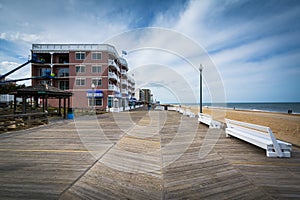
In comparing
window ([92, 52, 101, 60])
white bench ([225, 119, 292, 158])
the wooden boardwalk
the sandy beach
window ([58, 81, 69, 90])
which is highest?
window ([92, 52, 101, 60])

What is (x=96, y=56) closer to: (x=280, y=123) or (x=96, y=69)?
(x=96, y=69)

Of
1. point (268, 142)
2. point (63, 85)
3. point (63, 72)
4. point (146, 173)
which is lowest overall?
point (146, 173)

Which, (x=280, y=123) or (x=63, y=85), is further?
(x=63, y=85)

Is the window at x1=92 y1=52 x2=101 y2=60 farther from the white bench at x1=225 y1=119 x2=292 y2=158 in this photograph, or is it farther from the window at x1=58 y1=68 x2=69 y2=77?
the white bench at x1=225 y1=119 x2=292 y2=158

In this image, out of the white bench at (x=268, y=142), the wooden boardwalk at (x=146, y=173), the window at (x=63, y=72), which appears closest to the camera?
the wooden boardwalk at (x=146, y=173)

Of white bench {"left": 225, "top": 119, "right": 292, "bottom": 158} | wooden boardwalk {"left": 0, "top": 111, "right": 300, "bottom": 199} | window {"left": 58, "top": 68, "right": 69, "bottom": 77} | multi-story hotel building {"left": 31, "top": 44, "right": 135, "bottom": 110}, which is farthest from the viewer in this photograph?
window {"left": 58, "top": 68, "right": 69, "bottom": 77}

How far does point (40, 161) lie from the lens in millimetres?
4098

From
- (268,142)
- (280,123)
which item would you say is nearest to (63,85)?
(280,123)

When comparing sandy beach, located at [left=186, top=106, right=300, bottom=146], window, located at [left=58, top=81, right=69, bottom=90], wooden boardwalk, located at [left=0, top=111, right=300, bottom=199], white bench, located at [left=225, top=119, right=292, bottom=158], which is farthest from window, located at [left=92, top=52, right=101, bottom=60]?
white bench, located at [left=225, top=119, right=292, bottom=158]

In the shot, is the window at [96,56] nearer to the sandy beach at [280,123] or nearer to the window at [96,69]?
the window at [96,69]

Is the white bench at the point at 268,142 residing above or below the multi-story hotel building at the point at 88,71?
below

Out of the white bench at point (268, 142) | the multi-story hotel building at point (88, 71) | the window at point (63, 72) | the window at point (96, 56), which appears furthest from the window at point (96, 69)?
the white bench at point (268, 142)

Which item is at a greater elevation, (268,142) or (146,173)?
(268,142)

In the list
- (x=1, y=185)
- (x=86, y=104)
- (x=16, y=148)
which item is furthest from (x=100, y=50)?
(x=1, y=185)
